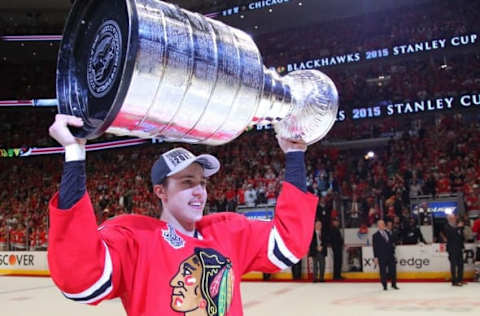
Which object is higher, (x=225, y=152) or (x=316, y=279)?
(x=225, y=152)

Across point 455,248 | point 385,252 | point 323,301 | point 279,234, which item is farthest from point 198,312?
point 455,248

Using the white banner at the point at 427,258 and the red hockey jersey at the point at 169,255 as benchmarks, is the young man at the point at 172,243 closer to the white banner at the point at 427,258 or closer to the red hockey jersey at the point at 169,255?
the red hockey jersey at the point at 169,255

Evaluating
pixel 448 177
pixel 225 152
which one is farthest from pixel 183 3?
pixel 448 177

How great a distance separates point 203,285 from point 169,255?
0.15 metres

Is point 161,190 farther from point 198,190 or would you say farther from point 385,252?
point 385,252

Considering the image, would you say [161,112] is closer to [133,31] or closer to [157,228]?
[133,31]

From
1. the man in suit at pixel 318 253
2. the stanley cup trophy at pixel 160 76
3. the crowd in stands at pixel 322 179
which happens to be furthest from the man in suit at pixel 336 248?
the stanley cup trophy at pixel 160 76

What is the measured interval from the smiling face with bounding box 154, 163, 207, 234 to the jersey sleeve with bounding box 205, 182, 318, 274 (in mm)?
172

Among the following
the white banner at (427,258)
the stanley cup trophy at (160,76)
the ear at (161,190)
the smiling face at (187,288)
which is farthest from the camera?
the white banner at (427,258)

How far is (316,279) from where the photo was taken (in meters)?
10.9

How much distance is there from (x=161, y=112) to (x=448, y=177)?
44.1ft

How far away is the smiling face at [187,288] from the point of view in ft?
5.32

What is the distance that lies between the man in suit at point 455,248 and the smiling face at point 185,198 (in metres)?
8.67

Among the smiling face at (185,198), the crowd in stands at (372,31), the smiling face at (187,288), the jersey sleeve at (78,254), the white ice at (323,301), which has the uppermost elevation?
the crowd in stands at (372,31)
